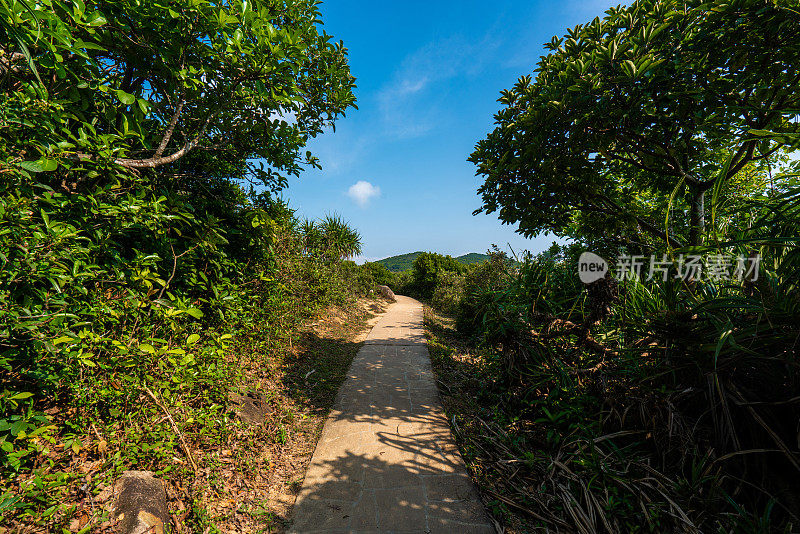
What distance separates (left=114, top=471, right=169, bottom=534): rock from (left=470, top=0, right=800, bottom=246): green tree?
4586 mm

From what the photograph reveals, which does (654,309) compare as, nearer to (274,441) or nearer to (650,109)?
(650,109)

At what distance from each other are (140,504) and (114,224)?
7.20 ft

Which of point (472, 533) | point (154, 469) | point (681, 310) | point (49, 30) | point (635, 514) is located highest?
point (49, 30)

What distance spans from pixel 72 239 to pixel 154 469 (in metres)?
2.03

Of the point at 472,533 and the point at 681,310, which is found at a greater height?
the point at 681,310

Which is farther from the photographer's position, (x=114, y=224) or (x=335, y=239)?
(x=335, y=239)

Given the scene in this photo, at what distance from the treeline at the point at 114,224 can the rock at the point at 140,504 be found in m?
0.10

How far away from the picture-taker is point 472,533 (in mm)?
2104

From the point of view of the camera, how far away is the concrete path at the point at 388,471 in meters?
2.21

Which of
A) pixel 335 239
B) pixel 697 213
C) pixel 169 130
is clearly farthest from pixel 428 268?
pixel 169 130

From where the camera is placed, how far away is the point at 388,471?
8.98 ft

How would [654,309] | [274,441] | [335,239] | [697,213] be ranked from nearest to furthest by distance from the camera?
1. [654,309]
2. [274,441]
3. [697,213]
4. [335,239]

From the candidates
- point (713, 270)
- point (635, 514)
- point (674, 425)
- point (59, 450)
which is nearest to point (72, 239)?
point (59, 450)

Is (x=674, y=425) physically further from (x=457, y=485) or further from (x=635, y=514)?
(x=457, y=485)
